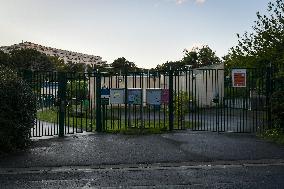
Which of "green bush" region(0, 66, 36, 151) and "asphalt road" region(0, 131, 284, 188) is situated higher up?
"green bush" region(0, 66, 36, 151)

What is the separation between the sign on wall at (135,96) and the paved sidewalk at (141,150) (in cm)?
171

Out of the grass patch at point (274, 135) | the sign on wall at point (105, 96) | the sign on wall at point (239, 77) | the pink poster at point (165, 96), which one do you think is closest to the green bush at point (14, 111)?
the sign on wall at point (105, 96)

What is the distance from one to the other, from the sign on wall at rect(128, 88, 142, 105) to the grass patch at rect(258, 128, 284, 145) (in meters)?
4.33

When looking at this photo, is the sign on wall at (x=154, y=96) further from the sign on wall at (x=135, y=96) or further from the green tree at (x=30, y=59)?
the green tree at (x=30, y=59)

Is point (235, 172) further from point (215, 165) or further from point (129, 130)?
point (129, 130)

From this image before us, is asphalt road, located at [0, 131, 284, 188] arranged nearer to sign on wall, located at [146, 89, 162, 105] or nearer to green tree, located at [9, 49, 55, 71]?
sign on wall, located at [146, 89, 162, 105]

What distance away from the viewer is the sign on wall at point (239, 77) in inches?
597

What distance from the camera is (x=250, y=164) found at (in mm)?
9883

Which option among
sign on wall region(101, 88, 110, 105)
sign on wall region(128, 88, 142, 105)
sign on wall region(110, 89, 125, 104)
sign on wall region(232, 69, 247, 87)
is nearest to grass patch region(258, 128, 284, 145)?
sign on wall region(232, 69, 247, 87)

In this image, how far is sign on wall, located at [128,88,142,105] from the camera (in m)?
15.4

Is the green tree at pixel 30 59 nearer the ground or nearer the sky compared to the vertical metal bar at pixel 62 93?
nearer the sky

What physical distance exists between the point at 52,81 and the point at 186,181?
7.62 metres

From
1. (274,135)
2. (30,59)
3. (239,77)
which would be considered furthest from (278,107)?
(30,59)

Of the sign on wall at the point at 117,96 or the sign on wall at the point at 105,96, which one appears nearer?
the sign on wall at the point at 105,96
